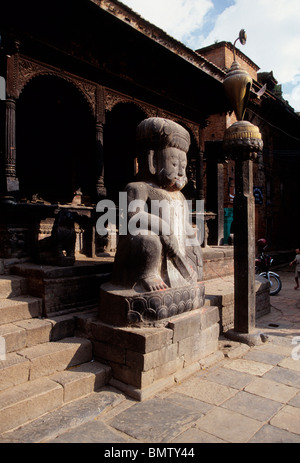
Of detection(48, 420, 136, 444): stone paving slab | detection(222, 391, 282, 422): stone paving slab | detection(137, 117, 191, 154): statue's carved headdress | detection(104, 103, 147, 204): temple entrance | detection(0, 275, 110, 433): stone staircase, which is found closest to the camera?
detection(48, 420, 136, 444): stone paving slab

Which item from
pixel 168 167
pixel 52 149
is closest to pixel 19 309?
pixel 168 167

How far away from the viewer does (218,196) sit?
9.27 meters

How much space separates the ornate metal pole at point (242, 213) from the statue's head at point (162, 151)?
90 centimetres

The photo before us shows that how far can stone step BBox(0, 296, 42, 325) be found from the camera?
341cm

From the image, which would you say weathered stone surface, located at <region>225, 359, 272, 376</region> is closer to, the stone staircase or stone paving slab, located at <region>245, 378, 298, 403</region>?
stone paving slab, located at <region>245, 378, 298, 403</region>

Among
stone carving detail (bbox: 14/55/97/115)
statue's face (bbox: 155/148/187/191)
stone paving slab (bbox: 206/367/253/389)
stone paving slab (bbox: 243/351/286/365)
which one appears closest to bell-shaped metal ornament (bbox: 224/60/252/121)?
statue's face (bbox: 155/148/187/191)

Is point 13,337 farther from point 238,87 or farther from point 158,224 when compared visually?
point 238,87

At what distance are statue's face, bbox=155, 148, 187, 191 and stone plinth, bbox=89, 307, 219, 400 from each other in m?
1.53

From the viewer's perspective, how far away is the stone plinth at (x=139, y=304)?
3.14 meters

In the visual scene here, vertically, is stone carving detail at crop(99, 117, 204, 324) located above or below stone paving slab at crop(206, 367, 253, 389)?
above

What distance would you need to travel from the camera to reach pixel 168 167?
3732mm
